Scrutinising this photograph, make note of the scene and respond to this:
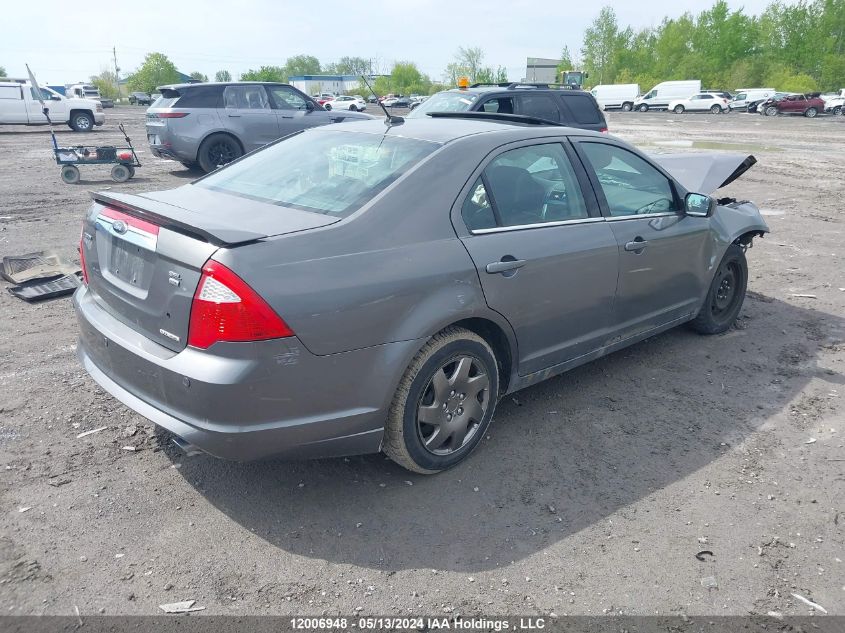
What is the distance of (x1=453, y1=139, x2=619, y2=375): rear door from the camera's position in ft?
11.3

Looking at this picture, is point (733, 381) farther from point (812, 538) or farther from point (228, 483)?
point (228, 483)

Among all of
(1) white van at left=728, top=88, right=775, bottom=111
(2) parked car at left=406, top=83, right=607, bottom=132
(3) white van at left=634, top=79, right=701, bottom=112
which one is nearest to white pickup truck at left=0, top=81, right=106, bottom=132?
(2) parked car at left=406, top=83, right=607, bottom=132

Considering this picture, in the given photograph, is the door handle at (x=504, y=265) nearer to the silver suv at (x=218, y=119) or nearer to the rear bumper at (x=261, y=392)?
the rear bumper at (x=261, y=392)

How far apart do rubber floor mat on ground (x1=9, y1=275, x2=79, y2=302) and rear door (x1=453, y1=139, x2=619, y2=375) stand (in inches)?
167

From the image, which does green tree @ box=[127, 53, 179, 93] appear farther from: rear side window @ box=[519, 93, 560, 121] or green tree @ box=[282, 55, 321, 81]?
rear side window @ box=[519, 93, 560, 121]

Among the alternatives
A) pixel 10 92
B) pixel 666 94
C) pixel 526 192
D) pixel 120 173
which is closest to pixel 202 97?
pixel 120 173

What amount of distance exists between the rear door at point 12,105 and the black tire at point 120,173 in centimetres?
1875

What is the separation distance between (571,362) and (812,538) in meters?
1.52

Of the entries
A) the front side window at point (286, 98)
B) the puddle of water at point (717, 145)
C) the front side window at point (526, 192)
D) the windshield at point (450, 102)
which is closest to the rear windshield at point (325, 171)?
→ the front side window at point (526, 192)

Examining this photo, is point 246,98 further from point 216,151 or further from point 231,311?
point 231,311

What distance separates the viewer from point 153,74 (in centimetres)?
12850

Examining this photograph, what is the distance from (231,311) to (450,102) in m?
9.14

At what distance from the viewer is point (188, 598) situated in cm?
255

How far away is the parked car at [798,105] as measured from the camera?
45531 mm
